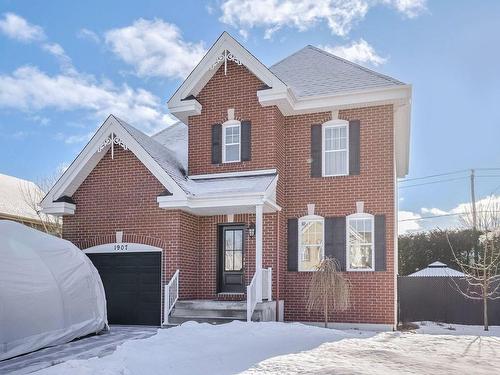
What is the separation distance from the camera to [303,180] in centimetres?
1479

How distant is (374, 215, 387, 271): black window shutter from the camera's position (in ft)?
44.7

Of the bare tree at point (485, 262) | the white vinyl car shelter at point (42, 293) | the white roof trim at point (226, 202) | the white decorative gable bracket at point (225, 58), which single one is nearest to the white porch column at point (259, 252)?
the white roof trim at point (226, 202)

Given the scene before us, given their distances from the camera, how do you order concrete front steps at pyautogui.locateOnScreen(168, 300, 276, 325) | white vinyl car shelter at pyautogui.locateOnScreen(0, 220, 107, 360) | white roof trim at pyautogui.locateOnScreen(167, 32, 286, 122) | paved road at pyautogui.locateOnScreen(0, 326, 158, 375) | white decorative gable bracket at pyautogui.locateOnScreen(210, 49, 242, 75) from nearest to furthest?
paved road at pyautogui.locateOnScreen(0, 326, 158, 375)
white vinyl car shelter at pyautogui.locateOnScreen(0, 220, 107, 360)
concrete front steps at pyautogui.locateOnScreen(168, 300, 276, 325)
white roof trim at pyautogui.locateOnScreen(167, 32, 286, 122)
white decorative gable bracket at pyautogui.locateOnScreen(210, 49, 242, 75)

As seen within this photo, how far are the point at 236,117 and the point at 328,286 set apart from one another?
5.52 metres

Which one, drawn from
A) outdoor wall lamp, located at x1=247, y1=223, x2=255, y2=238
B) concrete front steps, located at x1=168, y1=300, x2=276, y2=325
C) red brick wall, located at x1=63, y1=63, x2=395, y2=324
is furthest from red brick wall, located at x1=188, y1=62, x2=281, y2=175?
concrete front steps, located at x1=168, y1=300, x2=276, y2=325

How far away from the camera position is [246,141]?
14.8 m

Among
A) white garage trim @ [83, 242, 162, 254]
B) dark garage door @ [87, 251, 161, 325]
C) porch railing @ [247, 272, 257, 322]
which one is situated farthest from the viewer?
white garage trim @ [83, 242, 162, 254]

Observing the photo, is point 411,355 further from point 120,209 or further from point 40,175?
point 40,175

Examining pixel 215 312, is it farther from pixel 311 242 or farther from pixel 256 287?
pixel 311 242

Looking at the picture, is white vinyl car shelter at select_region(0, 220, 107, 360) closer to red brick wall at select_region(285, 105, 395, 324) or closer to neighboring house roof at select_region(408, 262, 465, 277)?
red brick wall at select_region(285, 105, 395, 324)

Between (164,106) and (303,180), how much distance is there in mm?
4819

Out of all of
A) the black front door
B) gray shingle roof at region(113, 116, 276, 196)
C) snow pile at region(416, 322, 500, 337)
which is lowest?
snow pile at region(416, 322, 500, 337)

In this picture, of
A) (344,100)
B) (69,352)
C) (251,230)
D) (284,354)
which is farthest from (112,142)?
(284,354)

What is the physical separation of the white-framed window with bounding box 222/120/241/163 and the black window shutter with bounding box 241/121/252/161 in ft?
0.61
